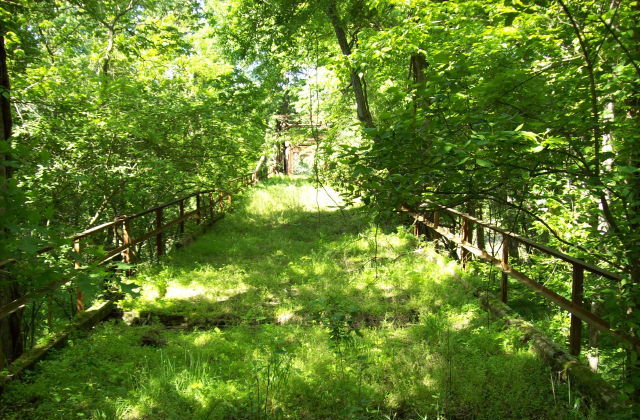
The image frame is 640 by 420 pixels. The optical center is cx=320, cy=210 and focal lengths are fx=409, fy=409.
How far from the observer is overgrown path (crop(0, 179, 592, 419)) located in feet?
11.8

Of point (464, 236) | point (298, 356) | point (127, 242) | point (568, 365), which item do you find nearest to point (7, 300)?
Result: point (127, 242)

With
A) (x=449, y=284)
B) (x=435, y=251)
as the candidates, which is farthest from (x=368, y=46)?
(x=449, y=284)

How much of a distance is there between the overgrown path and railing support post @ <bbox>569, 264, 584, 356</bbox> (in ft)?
1.46

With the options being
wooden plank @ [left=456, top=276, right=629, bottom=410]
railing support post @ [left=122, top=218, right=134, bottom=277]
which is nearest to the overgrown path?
wooden plank @ [left=456, top=276, right=629, bottom=410]

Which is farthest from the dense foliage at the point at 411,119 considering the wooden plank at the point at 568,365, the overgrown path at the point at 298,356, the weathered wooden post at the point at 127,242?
the weathered wooden post at the point at 127,242

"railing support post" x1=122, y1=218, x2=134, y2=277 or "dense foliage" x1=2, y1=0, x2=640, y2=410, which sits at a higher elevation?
"dense foliage" x1=2, y1=0, x2=640, y2=410

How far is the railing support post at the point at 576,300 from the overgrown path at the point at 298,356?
17.5 inches

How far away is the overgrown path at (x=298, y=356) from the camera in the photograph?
361cm

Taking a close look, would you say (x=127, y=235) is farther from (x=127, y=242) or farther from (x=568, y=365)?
(x=568, y=365)

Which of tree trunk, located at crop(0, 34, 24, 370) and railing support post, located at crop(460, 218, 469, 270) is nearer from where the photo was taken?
tree trunk, located at crop(0, 34, 24, 370)

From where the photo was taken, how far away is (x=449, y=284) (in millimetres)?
6883

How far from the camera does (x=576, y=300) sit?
4.03 meters

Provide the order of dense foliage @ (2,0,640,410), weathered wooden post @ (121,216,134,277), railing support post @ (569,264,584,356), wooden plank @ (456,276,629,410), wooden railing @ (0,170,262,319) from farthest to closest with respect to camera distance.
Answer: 1. weathered wooden post @ (121,216,134,277)
2. railing support post @ (569,264,584,356)
3. wooden plank @ (456,276,629,410)
4. wooden railing @ (0,170,262,319)
5. dense foliage @ (2,0,640,410)

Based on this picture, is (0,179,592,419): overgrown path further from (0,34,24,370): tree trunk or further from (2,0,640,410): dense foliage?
(2,0,640,410): dense foliage
